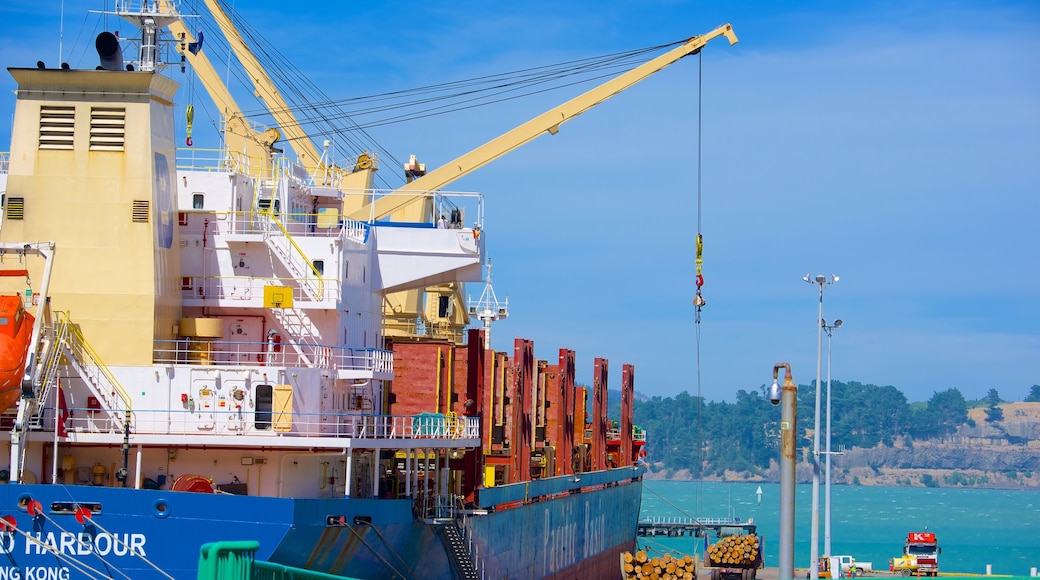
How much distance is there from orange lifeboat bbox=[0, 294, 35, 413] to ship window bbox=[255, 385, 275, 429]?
3807 mm

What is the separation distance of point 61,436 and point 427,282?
9.95 meters

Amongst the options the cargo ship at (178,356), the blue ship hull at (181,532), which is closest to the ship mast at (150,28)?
the cargo ship at (178,356)

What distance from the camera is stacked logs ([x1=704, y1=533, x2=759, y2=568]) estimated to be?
45.1 metres

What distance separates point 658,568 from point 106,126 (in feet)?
59.3

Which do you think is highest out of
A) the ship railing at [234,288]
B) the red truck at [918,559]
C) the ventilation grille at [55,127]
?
the ventilation grille at [55,127]

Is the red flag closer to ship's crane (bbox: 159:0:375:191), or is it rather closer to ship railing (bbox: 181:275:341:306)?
ship railing (bbox: 181:275:341:306)

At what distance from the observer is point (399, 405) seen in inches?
1300

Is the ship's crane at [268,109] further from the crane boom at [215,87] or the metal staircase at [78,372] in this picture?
the metal staircase at [78,372]

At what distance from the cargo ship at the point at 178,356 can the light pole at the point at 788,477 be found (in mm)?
7412

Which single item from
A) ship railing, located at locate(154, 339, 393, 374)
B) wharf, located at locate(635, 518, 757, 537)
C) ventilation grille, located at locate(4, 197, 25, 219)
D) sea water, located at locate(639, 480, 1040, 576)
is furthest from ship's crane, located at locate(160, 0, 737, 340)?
wharf, located at locate(635, 518, 757, 537)

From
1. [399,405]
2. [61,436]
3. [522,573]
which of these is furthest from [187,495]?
[522,573]

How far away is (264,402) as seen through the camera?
2533cm

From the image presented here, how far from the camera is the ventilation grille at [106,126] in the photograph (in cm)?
2572

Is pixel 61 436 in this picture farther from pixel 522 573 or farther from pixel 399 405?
pixel 522 573
